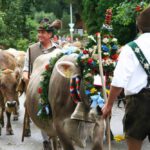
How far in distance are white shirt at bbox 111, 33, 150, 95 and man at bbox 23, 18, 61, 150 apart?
4102mm

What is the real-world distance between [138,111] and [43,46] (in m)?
4.40

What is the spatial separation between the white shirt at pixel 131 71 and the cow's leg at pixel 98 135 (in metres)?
1.19

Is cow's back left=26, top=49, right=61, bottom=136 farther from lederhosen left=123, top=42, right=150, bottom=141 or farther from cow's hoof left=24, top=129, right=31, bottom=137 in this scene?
cow's hoof left=24, top=129, right=31, bottom=137

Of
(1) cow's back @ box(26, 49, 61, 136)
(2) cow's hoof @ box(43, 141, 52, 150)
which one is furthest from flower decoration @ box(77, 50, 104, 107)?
(2) cow's hoof @ box(43, 141, 52, 150)

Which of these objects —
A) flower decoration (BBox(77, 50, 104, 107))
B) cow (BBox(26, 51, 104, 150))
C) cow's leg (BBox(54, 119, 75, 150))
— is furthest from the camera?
cow's leg (BBox(54, 119, 75, 150))

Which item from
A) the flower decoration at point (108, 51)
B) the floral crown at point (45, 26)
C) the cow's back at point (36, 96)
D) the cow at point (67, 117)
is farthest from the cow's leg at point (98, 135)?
the floral crown at point (45, 26)

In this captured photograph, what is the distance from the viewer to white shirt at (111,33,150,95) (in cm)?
468

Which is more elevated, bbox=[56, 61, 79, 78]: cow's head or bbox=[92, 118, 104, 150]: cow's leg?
bbox=[56, 61, 79, 78]: cow's head

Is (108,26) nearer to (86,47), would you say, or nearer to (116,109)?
(86,47)

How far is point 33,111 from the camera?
7730mm

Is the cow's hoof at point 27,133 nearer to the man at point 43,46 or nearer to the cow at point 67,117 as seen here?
the man at point 43,46

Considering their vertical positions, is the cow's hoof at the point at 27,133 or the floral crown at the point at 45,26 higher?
the floral crown at the point at 45,26

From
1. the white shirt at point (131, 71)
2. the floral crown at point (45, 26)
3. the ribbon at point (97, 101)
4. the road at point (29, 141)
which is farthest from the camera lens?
the road at point (29, 141)

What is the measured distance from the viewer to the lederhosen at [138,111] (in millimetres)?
4742
